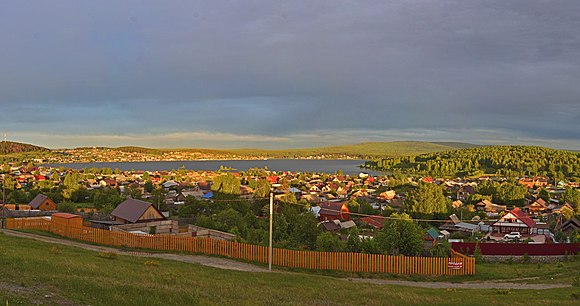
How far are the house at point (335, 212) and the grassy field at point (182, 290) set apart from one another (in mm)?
42253

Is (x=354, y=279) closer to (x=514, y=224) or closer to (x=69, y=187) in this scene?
(x=514, y=224)

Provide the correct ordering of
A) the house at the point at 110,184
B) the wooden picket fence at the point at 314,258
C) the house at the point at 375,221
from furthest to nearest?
the house at the point at 110,184 < the house at the point at 375,221 < the wooden picket fence at the point at 314,258

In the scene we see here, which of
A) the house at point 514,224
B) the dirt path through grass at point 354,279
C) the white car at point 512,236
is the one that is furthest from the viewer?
the house at point 514,224

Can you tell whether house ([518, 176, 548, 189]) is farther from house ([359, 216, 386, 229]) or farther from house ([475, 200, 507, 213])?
house ([359, 216, 386, 229])

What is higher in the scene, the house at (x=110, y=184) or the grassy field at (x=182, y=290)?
the grassy field at (x=182, y=290)

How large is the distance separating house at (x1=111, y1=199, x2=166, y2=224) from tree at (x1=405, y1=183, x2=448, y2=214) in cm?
3808

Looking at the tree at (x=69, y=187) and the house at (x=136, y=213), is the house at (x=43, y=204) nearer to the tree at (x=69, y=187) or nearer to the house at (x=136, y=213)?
the tree at (x=69, y=187)

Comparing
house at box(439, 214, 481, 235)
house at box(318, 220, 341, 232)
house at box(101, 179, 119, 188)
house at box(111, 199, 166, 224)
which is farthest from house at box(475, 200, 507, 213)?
house at box(101, 179, 119, 188)

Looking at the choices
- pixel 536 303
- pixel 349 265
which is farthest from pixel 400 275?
pixel 536 303

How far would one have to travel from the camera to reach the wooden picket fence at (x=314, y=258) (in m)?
23.2

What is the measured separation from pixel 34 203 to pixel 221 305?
54.8 meters

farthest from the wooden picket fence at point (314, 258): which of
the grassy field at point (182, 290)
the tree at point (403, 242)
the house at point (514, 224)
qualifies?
the house at point (514, 224)

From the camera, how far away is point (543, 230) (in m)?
48.5

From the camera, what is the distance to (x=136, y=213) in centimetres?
3709
